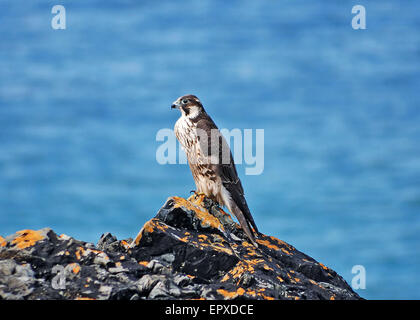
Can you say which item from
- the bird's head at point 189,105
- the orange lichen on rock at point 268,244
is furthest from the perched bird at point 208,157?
the orange lichen on rock at point 268,244

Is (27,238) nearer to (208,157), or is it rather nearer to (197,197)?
(197,197)

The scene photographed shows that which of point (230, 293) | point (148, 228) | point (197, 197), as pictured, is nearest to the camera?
point (230, 293)

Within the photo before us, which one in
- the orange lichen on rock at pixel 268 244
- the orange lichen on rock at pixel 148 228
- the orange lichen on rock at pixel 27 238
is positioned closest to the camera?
the orange lichen on rock at pixel 27 238

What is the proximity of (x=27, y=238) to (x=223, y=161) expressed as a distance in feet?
8.62

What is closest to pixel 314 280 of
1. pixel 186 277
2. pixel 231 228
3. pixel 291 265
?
pixel 291 265

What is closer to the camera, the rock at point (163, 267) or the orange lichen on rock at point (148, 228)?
the rock at point (163, 267)

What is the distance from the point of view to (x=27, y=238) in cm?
499

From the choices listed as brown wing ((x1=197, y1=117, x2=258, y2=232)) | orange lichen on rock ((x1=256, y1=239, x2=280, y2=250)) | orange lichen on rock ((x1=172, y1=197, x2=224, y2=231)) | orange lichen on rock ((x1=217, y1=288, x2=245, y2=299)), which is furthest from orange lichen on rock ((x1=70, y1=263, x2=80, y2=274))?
brown wing ((x1=197, y1=117, x2=258, y2=232))

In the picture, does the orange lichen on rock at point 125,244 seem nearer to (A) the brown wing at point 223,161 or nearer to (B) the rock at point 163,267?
(B) the rock at point 163,267

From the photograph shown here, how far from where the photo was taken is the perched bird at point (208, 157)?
6727mm

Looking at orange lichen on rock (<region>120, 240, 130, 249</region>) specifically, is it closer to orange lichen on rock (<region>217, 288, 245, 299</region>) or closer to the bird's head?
orange lichen on rock (<region>217, 288, 245, 299</region>)

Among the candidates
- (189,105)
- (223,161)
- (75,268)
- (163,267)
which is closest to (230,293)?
(163,267)
